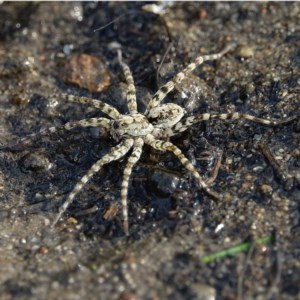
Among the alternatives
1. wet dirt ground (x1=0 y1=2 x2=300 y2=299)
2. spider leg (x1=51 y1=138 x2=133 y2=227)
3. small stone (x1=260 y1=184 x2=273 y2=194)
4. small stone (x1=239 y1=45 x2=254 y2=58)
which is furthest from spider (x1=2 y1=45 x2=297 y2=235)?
small stone (x1=239 y1=45 x2=254 y2=58)

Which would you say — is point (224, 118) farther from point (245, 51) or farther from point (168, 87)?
point (245, 51)

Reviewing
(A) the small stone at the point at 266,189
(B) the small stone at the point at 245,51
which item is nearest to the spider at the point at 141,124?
(A) the small stone at the point at 266,189

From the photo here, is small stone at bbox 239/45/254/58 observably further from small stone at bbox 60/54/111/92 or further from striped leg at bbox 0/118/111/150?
striped leg at bbox 0/118/111/150

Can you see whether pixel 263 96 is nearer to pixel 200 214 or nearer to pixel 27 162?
pixel 200 214

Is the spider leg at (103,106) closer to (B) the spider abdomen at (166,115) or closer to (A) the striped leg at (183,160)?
(B) the spider abdomen at (166,115)

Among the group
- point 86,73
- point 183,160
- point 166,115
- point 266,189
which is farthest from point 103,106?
point 266,189

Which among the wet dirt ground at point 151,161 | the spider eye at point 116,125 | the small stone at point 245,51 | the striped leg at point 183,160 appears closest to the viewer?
the wet dirt ground at point 151,161
